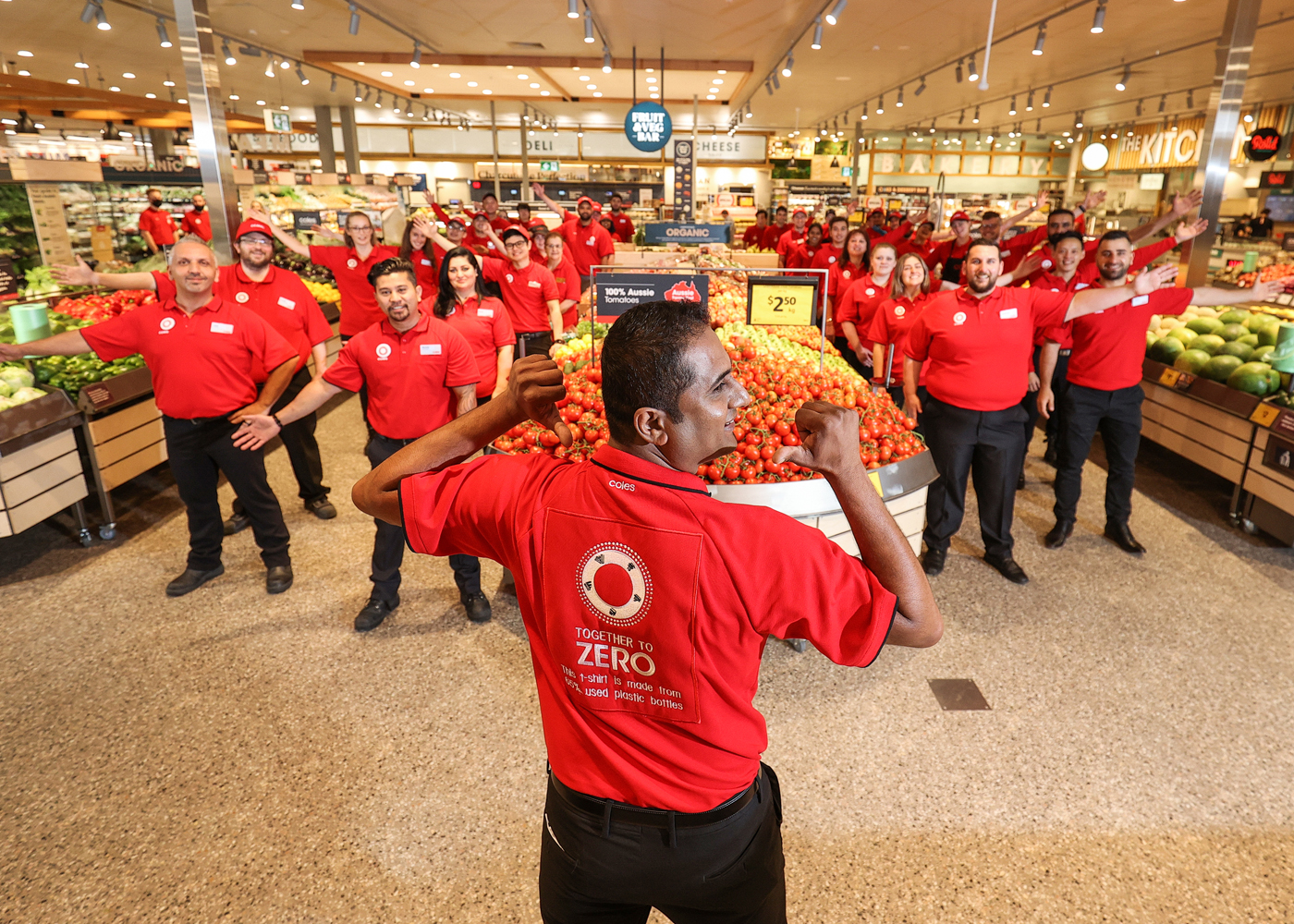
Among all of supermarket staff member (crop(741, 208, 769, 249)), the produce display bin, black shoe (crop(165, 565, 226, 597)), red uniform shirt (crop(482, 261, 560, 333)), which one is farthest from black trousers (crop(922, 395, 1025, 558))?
supermarket staff member (crop(741, 208, 769, 249))

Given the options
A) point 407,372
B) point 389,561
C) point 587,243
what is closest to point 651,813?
point 407,372

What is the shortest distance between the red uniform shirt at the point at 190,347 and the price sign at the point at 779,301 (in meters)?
2.47

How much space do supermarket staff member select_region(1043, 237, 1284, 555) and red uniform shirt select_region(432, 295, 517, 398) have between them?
3386 millimetres

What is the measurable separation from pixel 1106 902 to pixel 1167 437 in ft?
15.3

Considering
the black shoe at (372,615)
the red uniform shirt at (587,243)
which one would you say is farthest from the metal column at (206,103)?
the red uniform shirt at (587,243)

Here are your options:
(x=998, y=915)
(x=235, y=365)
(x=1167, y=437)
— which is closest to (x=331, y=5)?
(x=235, y=365)

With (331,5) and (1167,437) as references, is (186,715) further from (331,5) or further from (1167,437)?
(331,5)

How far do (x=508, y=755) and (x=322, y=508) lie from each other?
2.92m

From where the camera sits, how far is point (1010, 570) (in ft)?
14.2

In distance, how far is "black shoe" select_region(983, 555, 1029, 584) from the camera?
429cm

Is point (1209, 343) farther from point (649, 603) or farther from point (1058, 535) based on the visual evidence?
point (649, 603)

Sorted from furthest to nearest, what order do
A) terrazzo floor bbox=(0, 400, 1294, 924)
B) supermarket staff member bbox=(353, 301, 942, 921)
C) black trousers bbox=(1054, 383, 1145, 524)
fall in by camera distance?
1. black trousers bbox=(1054, 383, 1145, 524)
2. terrazzo floor bbox=(0, 400, 1294, 924)
3. supermarket staff member bbox=(353, 301, 942, 921)

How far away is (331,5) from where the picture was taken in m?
8.91

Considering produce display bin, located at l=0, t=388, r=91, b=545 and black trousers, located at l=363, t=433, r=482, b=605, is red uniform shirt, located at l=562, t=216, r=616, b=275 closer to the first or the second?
produce display bin, located at l=0, t=388, r=91, b=545
